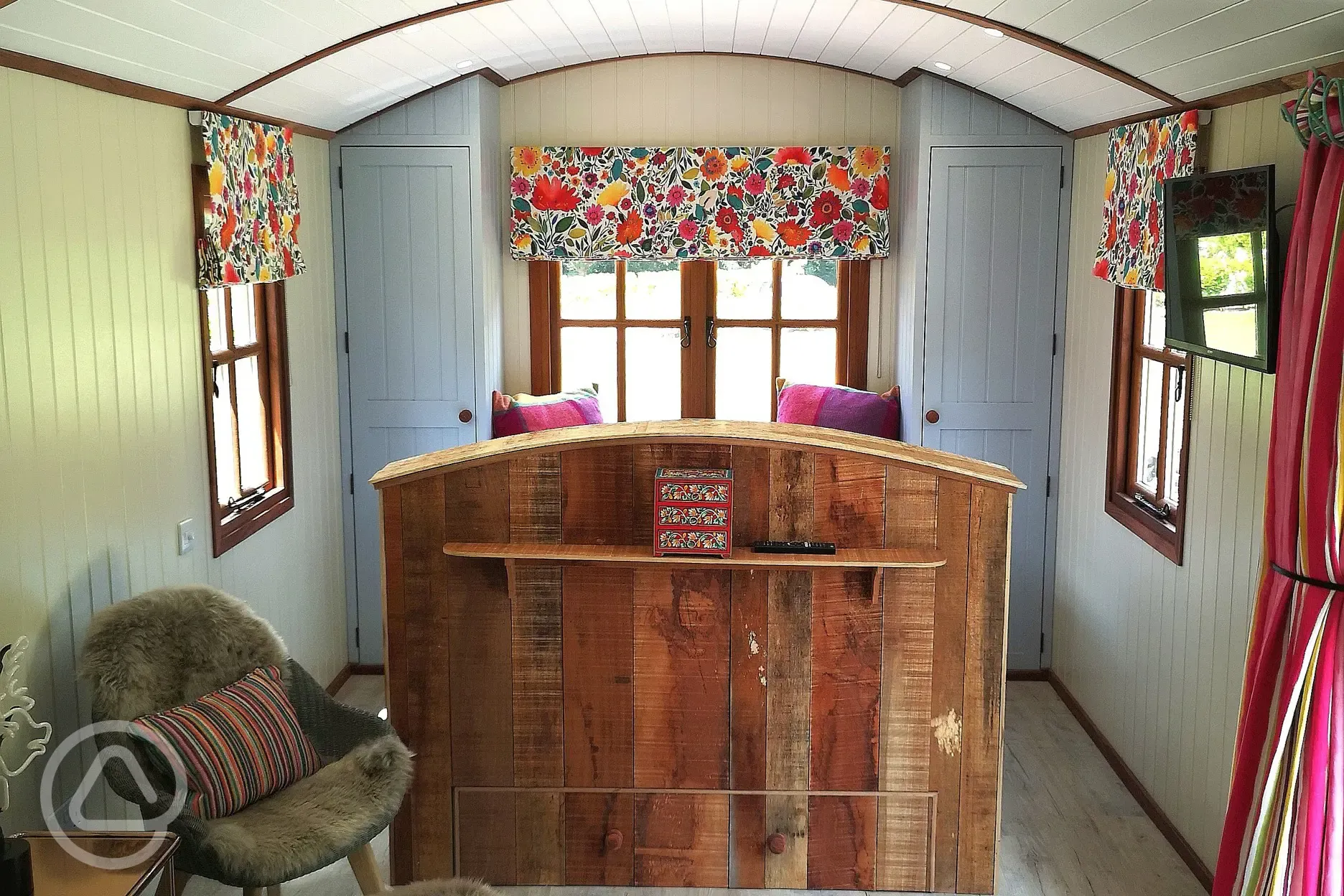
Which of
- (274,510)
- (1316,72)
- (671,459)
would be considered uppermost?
(1316,72)

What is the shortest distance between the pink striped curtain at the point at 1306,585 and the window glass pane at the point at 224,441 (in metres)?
3.00

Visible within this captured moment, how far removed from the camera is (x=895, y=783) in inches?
127

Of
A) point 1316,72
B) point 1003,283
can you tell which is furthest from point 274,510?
point 1316,72

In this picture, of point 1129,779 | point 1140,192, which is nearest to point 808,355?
point 1140,192

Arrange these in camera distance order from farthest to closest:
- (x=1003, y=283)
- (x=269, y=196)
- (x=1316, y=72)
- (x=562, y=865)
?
(x=1003, y=283) → (x=269, y=196) → (x=562, y=865) → (x=1316, y=72)

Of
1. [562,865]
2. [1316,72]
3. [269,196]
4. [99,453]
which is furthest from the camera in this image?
[269,196]

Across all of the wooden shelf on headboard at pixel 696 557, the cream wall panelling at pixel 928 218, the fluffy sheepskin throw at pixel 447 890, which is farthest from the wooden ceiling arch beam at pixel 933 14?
the fluffy sheepskin throw at pixel 447 890

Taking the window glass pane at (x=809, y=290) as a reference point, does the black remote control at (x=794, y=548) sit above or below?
below

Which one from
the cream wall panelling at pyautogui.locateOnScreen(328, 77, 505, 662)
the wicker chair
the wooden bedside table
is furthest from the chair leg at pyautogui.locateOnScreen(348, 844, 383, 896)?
the cream wall panelling at pyautogui.locateOnScreen(328, 77, 505, 662)

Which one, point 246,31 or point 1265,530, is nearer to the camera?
point 1265,530

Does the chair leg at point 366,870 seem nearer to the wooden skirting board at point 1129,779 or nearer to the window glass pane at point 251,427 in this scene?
the window glass pane at point 251,427

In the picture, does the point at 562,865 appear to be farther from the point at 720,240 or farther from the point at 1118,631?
the point at 720,240

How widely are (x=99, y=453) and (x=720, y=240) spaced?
291cm

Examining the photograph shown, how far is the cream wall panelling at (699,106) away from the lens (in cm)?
526
